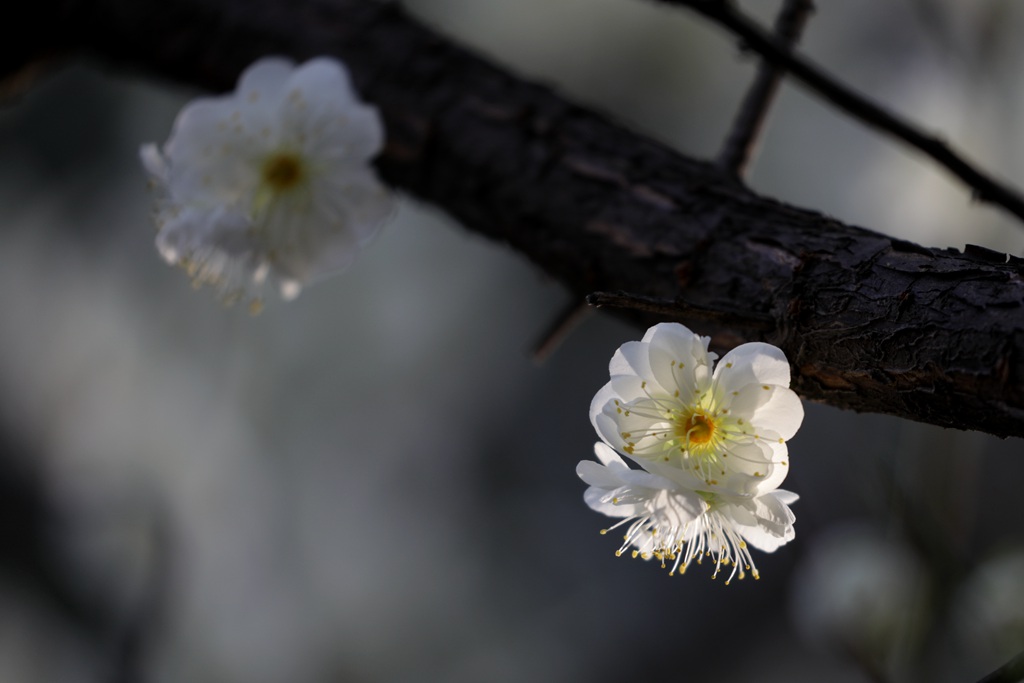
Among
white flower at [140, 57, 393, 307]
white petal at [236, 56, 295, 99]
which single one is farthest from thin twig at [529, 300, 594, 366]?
white petal at [236, 56, 295, 99]

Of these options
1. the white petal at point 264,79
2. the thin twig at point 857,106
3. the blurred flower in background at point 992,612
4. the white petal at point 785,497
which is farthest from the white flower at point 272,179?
the blurred flower in background at point 992,612

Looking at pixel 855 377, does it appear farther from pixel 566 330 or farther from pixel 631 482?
pixel 566 330

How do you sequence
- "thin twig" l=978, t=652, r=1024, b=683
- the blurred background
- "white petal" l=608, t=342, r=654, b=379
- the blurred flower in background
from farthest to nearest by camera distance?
the blurred background < the blurred flower in background < "white petal" l=608, t=342, r=654, b=379 < "thin twig" l=978, t=652, r=1024, b=683

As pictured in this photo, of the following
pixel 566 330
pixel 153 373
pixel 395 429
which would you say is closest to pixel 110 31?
pixel 566 330

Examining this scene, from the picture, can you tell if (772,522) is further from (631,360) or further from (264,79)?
(264,79)

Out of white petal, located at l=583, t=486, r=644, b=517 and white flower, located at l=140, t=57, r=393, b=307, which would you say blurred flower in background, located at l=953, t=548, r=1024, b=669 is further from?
white flower, located at l=140, t=57, r=393, b=307

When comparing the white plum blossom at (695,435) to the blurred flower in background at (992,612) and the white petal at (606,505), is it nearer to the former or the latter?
the white petal at (606,505)
